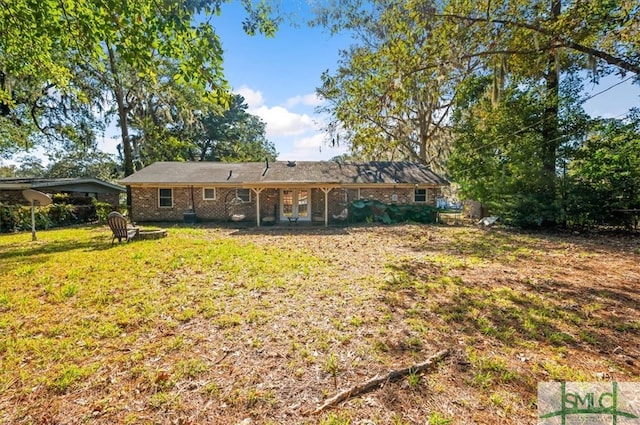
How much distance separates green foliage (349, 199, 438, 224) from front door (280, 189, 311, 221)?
8.33 ft

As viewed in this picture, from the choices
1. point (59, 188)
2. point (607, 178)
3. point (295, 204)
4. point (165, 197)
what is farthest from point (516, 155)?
point (59, 188)

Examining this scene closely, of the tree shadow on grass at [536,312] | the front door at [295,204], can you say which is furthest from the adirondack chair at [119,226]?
the tree shadow on grass at [536,312]

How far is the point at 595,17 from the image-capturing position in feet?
24.7

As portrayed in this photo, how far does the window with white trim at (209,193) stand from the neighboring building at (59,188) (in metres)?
7.03

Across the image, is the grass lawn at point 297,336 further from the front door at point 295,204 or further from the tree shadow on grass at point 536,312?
the front door at point 295,204

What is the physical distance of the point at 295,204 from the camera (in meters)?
16.1

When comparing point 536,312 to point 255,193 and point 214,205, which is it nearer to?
point 255,193

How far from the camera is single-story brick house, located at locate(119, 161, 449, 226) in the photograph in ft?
50.9

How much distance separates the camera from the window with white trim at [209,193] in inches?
623

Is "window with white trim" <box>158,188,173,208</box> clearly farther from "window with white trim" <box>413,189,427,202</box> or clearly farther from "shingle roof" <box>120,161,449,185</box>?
"window with white trim" <box>413,189,427,202</box>

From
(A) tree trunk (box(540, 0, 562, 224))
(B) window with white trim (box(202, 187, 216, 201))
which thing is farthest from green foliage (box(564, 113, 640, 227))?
Result: (B) window with white trim (box(202, 187, 216, 201))

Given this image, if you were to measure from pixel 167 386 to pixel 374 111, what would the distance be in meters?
7.88

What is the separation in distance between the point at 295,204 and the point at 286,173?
2109mm

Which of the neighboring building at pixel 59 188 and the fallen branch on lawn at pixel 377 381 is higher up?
the neighboring building at pixel 59 188
